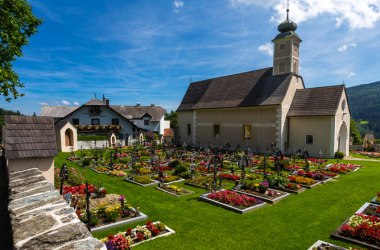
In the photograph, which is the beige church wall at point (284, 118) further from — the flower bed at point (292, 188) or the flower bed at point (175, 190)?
the flower bed at point (175, 190)

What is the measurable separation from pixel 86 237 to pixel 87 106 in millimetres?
38877

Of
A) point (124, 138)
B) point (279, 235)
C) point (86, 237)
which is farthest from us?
point (124, 138)

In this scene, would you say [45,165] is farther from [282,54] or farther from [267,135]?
[282,54]

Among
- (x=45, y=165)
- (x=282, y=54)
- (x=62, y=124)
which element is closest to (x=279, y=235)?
(x=45, y=165)

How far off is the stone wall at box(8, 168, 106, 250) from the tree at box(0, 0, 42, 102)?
13863mm

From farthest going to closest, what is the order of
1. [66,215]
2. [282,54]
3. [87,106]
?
[87,106], [282,54], [66,215]

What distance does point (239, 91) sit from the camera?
1293 inches

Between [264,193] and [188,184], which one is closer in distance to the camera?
[264,193]

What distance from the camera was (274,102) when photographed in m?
27.3

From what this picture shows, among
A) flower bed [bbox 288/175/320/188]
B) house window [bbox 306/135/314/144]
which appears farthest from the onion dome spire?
flower bed [bbox 288/175/320/188]

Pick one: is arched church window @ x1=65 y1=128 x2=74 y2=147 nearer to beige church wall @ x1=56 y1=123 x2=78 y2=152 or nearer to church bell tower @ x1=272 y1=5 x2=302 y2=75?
beige church wall @ x1=56 y1=123 x2=78 y2=152

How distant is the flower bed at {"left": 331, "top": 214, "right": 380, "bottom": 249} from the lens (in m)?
7.24

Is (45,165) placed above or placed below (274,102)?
below

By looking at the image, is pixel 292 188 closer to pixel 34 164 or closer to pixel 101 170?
pixel 34 164
